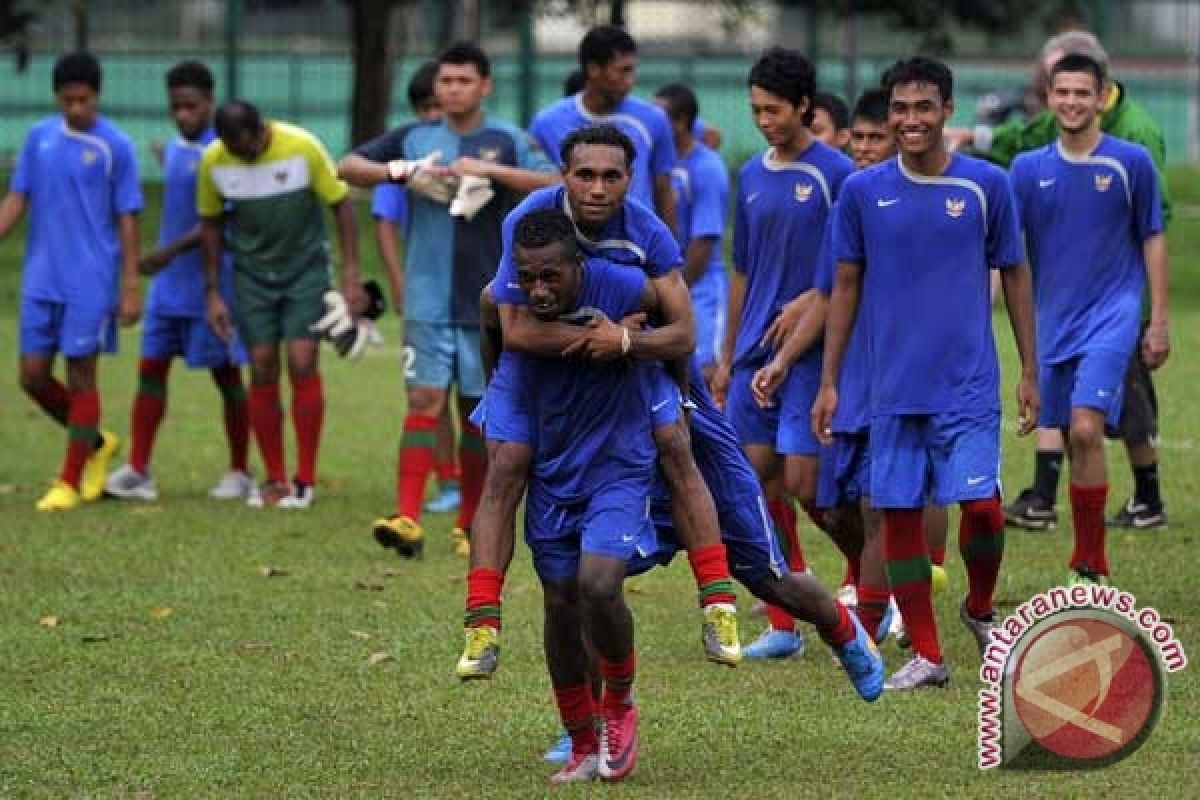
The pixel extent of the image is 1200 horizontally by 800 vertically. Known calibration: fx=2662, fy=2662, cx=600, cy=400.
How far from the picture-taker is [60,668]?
30.1ft

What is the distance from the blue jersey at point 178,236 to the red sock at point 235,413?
0.41 metres

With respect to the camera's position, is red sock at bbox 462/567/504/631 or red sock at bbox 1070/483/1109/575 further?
red sock at bbox 1070/483/1109/575

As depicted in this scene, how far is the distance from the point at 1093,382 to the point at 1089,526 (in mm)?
568

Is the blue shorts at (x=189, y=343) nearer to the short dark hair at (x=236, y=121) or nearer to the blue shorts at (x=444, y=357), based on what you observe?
the short dark hair at (x=236, y=121)

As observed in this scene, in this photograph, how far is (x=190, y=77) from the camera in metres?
13.7

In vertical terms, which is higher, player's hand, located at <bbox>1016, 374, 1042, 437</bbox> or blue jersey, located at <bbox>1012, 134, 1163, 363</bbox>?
blue jersey, located at <bbox>1012, 134, 1163, 363</bbox>

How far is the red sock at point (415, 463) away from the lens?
38.4 ft

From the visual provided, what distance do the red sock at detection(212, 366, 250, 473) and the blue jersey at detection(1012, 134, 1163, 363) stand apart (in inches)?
204

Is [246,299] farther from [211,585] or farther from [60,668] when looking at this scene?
[60,668]

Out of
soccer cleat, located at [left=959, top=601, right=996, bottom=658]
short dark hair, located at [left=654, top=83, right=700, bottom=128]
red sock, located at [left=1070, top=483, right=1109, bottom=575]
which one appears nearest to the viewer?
soccer cleat, located at [left=959, top=601, right=996, bottom=658]

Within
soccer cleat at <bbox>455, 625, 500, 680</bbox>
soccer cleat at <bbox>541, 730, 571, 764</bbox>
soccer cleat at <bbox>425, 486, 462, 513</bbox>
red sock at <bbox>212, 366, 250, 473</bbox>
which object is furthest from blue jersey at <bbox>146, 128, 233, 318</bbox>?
soccer cleat at <bbox>455, 625, 500, 680</bbox>

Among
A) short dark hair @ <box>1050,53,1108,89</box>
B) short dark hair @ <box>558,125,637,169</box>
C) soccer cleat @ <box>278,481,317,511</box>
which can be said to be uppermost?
short dark hair @ <box>1050,53,1108,89</box>

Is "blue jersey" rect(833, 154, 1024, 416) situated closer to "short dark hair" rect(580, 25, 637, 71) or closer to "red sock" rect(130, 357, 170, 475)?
"short dark hair" rect(580, 25, 637, 71)

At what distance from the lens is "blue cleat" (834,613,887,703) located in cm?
773
